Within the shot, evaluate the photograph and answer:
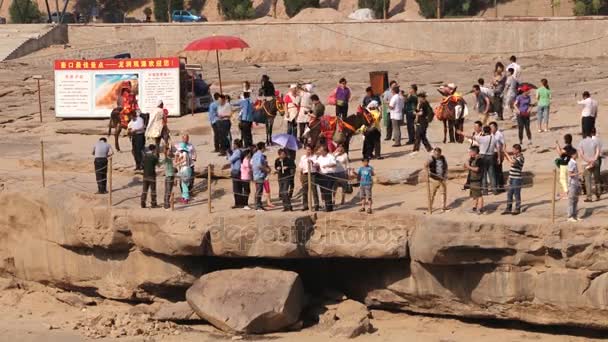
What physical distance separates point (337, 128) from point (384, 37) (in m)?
22.0

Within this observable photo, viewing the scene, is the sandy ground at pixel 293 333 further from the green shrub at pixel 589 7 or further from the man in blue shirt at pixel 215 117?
the green shrub at pixel 589 7

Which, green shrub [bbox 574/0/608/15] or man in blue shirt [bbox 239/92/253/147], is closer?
man in blue shirt [bbox 239/92/253/147]

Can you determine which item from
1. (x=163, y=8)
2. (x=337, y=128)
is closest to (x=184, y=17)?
(x=163, y=8)

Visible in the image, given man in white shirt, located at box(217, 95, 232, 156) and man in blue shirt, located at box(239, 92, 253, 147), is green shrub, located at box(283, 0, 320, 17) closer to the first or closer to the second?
man in white shirt, located at box(217, 95, 232, 156)

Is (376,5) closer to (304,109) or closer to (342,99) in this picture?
(342,99)

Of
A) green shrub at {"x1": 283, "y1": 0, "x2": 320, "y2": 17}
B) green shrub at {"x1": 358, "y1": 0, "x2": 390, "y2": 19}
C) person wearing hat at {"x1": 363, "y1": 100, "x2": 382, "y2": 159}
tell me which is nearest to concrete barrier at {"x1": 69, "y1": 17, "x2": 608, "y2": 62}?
green shrub at {"x1": 283, "y1": 0, "x2": 320, "y2": 17}

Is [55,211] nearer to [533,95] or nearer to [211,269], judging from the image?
[211,269]

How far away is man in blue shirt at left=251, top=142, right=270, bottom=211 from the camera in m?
22.7

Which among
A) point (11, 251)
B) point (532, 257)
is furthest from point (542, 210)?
point (11, 251)

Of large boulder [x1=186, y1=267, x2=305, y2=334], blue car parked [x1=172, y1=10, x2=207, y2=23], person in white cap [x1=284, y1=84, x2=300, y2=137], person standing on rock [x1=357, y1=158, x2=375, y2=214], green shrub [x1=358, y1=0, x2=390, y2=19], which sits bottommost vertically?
large boulder [x1=186, y1=267, x2=305, y2=334]

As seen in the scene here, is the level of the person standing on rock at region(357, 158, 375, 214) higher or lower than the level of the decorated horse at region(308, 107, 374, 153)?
lower

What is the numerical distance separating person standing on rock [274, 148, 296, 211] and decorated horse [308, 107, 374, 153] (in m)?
1.43

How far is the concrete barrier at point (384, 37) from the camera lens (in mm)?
43688

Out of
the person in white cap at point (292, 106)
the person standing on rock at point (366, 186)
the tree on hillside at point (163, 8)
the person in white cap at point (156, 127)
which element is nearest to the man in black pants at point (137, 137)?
the person in white cap at point (156, 127)
